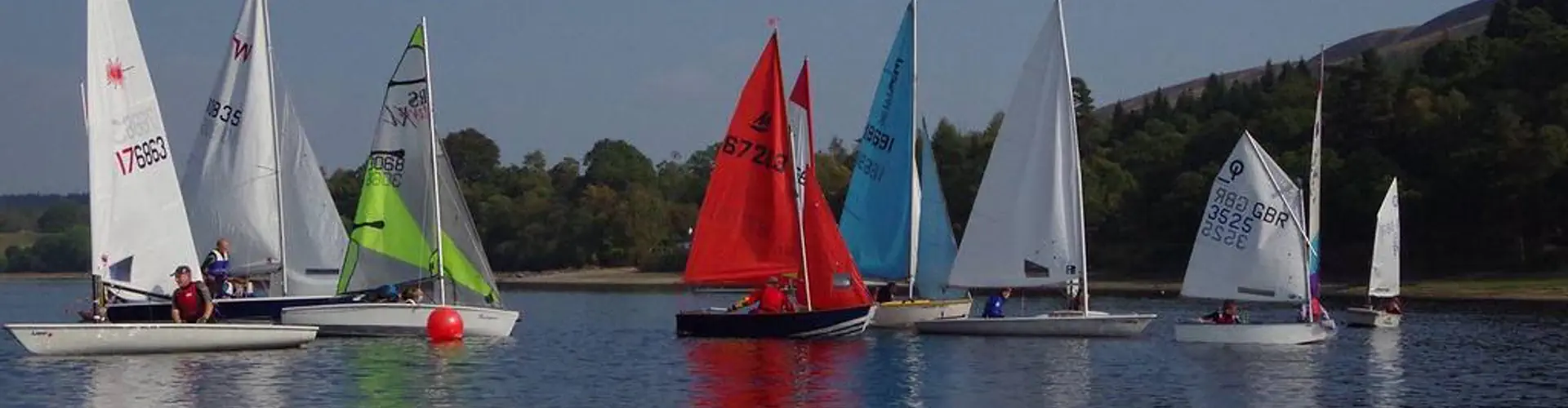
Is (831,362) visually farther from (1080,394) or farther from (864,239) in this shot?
(864,239)

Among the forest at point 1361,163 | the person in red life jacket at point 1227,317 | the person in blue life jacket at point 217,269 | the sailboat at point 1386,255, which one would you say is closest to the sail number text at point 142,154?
the person in blue life jacket at point 217,269

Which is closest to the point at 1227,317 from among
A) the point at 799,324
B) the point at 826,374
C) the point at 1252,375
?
the point at 1252,375

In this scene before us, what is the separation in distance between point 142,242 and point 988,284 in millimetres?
20114

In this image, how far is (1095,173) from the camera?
125125mm

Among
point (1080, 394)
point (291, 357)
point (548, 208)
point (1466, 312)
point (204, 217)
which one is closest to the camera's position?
point (1080, 394)

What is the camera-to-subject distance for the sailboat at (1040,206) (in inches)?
2052

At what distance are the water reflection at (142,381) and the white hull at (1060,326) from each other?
19.0 m

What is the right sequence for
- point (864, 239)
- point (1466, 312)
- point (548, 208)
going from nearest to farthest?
1. point (864, 239)
2. point (1466, 312)
3. point (548, 208)

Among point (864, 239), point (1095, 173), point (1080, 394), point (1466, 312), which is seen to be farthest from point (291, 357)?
point (1095, 173)

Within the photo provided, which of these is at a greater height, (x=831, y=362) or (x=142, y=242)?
(x=142, y=242)

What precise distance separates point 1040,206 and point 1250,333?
603cm

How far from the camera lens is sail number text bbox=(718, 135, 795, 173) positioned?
49.9 meters

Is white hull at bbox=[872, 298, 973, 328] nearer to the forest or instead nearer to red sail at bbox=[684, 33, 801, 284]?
red sail at bbox=[684, 33, 801, 284]

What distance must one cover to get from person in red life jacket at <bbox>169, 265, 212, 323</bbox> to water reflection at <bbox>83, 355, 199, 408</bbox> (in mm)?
808
